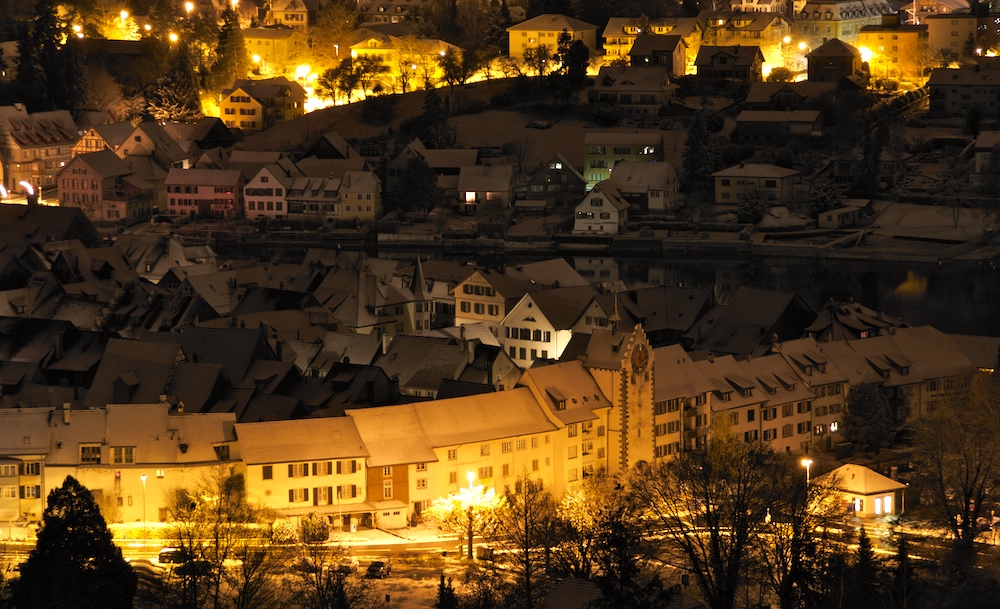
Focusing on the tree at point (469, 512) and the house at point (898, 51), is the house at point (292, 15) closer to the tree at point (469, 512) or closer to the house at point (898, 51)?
the house at point (898, 51)

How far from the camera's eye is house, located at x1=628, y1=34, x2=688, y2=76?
95000 mm

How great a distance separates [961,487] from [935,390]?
9258mm

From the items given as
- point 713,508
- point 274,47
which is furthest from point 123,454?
point 274,47

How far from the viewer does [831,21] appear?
3937 inches

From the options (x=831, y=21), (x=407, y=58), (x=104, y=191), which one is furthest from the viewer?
(x=831, y=21)

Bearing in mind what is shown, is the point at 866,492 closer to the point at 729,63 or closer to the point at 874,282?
the point at 874,282

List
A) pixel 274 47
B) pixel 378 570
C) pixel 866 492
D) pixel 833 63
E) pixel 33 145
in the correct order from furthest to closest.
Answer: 1. pixel 274 47
2. pixel 833 63
3. pixel 33 145
4. pixel 866 492
5. pixel 378 570

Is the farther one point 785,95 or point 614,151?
point 785,95

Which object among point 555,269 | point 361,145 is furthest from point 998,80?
point 555,269

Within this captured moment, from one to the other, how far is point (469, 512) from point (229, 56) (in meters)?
68.3

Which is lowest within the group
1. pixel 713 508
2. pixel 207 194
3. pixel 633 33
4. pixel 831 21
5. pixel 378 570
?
pixel 378 570

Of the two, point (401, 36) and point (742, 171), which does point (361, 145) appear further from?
point (742, 171)

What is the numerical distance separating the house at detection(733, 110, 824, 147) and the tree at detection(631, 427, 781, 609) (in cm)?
5027

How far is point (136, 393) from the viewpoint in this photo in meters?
40.3
